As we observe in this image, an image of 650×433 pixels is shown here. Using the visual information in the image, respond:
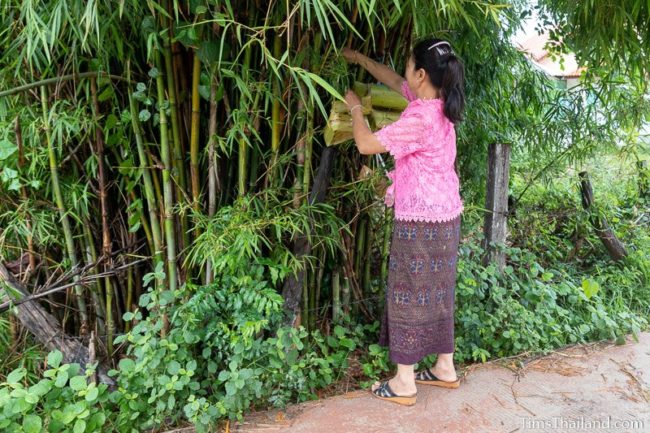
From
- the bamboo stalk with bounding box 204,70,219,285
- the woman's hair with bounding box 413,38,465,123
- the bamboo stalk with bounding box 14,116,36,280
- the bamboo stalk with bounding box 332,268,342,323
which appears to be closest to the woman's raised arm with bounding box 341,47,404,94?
the woman's hair with bounding box 413,38,465,123

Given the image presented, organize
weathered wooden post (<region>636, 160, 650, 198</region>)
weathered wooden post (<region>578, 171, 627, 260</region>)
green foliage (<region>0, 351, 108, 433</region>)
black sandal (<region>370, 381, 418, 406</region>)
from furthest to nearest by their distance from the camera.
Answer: weathered wooden post (<region>636, 160, 650, 198</region>) → weathered wooden post (<region>578, 171, 627, 260</region>) → black sandal (<region>370, 381, 418, 406</region>) → green foliage (<region>0, 351, 108, 433</region>)

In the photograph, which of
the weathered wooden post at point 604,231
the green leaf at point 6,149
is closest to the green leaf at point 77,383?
the green leaf at point 6,149

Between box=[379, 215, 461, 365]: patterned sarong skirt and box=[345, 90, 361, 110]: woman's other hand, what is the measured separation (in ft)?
1.61

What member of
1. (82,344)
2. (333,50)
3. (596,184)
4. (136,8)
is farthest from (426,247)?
(596,184)

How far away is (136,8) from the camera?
146cm

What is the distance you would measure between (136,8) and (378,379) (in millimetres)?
1727

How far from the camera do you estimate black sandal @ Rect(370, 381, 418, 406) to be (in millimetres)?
1910

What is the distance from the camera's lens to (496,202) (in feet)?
8.58

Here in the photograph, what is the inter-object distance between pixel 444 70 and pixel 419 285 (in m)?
0.81

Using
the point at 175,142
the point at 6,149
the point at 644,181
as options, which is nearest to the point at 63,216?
Result: the point at 6,149

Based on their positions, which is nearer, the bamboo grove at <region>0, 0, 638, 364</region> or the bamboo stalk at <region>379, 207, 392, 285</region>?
the bamboo grove at <region>0, 0, 638, 364</region>

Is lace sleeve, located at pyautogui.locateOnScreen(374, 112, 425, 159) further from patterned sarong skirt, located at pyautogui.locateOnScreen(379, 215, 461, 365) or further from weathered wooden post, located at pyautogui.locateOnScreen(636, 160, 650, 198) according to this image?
weathered wooden post, located at pyautogui.locateOnScreen(636, 160, 650, 198)

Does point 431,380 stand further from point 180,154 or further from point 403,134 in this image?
point 180,154

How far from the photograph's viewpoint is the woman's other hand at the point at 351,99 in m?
1.68
